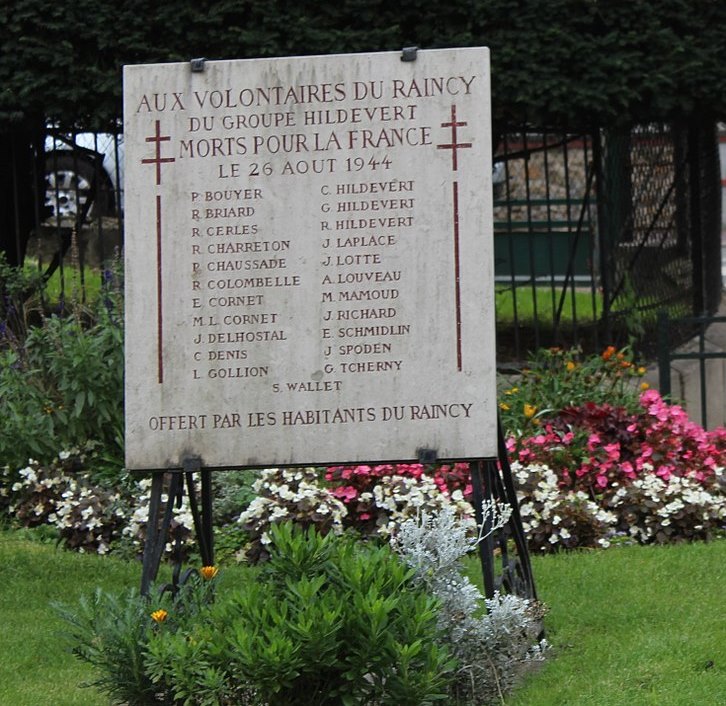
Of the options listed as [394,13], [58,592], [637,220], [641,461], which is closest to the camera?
[58,592]

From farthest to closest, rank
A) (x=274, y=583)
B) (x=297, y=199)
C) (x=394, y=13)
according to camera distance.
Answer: (x=394, y=13), (x=297, y=199), (x=274, y=583)

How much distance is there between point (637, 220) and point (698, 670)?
25.4 ft

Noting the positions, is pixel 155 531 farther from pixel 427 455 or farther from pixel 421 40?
pixel 421 40

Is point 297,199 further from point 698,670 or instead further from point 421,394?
point 698,670

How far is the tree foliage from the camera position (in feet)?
29.8

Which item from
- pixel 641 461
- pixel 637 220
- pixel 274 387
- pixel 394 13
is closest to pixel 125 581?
pixel 274 387

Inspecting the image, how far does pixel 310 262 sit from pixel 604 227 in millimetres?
5960

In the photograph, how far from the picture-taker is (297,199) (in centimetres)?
486

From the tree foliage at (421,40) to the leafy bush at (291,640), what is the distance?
5150 mm

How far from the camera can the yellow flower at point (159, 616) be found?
4.46 meters

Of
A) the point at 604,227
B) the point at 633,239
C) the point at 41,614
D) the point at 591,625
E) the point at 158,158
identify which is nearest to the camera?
the point at 158,158

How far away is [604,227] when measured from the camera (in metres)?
10.5

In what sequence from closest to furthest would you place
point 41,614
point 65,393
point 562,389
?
1. point 41,614
2. point 65,393
3. point 562,389

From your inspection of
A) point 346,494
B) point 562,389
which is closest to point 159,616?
point 346,494
